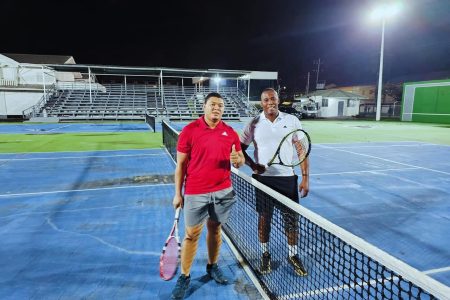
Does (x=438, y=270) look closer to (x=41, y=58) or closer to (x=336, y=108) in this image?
(x=336, y=108)

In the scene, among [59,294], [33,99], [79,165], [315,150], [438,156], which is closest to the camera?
[59,294]

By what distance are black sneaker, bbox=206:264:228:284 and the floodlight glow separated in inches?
1548

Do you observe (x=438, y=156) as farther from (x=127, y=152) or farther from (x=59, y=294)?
(x=59, y=294)

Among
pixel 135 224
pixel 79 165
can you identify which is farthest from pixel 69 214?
pixel 79 165

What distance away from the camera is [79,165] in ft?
34.5

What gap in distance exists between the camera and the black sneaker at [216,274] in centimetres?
364

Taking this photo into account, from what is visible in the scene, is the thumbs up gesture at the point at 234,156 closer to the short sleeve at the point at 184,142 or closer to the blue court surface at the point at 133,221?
the short sleeve at the point at 184,142

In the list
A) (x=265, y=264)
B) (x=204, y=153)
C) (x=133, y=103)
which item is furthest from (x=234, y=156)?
(x=133, y=103)

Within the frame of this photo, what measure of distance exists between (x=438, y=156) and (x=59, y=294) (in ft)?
46.0

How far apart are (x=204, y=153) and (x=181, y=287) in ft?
4.97

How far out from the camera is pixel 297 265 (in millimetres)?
3832

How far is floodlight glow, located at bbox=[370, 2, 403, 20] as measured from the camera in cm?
3412

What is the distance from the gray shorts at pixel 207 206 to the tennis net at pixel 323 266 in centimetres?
47

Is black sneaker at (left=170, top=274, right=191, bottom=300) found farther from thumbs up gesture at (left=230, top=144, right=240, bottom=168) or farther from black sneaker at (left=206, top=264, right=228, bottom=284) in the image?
thumbs up gesture at (left=230, top=144, right=240, bottom=168)
